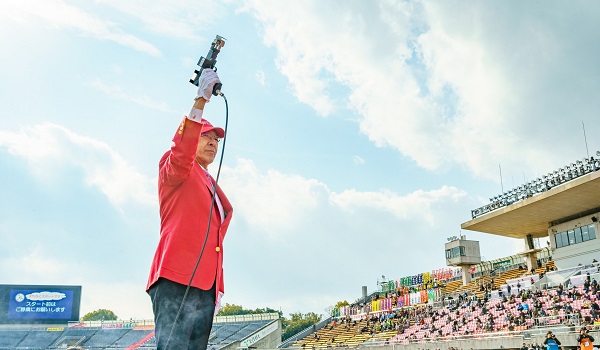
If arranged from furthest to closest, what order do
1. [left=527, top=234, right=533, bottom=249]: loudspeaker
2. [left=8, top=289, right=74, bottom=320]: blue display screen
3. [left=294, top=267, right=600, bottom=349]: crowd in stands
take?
[left=8, top=289, right=74, bottom=320]: blue display screen → [left=527, top=234, right=533, bottom=249]: loudspeaker → [left=294, top=267, right=600, bottom=349]: crowd in stands

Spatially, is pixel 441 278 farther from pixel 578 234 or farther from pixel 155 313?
pixel 155 313

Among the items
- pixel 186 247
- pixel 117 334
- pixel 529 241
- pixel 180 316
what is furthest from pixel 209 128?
pixel 117 334

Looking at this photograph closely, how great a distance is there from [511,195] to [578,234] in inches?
170

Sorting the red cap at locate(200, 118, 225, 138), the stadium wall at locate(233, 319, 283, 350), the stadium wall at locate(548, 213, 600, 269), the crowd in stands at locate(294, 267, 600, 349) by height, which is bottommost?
the stadium wall at locate(233, 319, 283, 350)

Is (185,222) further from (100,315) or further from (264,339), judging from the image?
(100,315)

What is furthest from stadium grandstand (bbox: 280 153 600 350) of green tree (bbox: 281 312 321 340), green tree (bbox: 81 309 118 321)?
green tree (bbox: 81 309 118 321)

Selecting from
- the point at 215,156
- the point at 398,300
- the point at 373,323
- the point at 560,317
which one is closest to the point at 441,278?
the point at 398,300

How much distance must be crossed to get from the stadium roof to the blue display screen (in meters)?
34.2

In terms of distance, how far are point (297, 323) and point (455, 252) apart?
3134 cm

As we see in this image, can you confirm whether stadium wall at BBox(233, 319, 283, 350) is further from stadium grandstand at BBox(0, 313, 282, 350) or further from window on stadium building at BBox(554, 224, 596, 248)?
window on stadium building at BBox(554, 224, 596, 248)

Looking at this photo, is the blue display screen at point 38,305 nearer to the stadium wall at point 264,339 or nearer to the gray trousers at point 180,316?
the stadium wall at point 264,339

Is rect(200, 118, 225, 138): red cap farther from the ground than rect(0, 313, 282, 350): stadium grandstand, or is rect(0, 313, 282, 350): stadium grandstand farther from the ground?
rect(200, 118, 225, 138): red cap

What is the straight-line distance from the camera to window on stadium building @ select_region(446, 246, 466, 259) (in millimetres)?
43125

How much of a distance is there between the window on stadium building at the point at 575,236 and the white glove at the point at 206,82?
3251 cm
